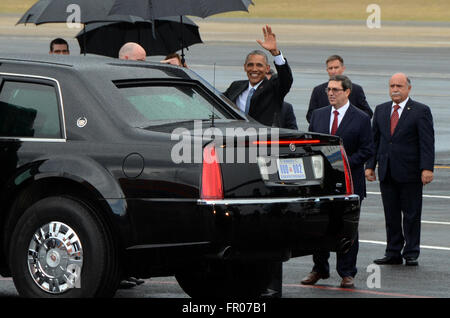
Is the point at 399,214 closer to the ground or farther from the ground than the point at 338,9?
closer to the ground

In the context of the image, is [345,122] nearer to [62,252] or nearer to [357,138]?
[357,138]

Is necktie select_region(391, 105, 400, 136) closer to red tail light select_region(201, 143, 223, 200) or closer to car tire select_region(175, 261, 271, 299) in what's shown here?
car tire select_region(175, 261, 271, 299)

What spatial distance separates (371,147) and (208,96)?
1965mm

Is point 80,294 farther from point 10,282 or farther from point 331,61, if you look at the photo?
point 331,61

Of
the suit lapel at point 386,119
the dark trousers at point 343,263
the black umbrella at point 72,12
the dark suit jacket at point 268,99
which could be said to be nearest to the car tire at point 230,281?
the dark trousers at point 343,263

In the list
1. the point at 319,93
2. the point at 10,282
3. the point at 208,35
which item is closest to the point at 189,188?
the point at 10,282

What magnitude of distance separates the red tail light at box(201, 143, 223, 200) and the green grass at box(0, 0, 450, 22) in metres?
77.9

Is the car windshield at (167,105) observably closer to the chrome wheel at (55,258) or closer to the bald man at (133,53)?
the chrome wheel at (55,258)

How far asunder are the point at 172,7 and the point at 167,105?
4369 mm

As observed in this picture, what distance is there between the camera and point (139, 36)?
16312mm

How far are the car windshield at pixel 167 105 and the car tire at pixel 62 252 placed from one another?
77 cm

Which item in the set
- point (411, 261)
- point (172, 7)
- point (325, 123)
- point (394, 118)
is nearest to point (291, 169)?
point (325, 123)

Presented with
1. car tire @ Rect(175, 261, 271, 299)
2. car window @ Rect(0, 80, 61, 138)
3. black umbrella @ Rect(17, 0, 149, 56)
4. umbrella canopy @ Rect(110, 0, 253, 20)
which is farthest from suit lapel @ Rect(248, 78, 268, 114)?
car window @ Rect(0, 80, 61, 138)

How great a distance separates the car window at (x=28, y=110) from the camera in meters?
8.68
